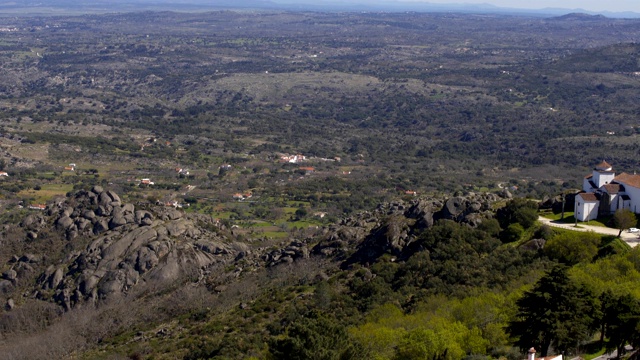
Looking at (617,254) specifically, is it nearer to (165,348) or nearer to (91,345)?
(165,348)

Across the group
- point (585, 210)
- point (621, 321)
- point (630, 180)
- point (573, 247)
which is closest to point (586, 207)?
point (585, 210)

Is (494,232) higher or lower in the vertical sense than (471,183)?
higher

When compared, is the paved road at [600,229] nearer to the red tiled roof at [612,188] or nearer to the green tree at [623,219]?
the green tree at [623,219]

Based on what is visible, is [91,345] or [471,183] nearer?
[91,345]

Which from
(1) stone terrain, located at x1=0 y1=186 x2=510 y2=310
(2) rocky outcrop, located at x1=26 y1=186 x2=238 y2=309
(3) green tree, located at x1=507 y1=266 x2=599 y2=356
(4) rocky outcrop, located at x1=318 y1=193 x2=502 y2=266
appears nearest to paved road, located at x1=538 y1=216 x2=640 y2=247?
(4) rocky outcrop, located at x1=318 y1=193 x2=502 y2=266

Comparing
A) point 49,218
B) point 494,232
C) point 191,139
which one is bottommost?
point 191,139

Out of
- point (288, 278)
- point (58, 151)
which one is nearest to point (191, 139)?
point (58, 151)

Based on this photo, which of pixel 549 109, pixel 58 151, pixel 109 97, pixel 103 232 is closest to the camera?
pixel 103 232

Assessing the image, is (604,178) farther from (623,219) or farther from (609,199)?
(623,219)
